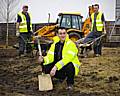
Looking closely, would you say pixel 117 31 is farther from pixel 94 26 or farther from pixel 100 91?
pixel 100 91

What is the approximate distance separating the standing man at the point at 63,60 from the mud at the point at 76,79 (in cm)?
35

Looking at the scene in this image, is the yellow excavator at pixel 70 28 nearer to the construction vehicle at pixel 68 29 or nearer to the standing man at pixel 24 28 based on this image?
the construction vehicle at pixel 68 29

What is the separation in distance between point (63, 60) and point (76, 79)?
1553mm

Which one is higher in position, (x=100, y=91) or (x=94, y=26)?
(x=94, y=26)

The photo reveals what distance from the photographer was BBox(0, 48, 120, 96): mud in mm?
8250

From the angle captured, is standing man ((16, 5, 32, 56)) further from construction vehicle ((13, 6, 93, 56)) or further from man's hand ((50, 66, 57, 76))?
man's hand ((50, 66, 57, 76))

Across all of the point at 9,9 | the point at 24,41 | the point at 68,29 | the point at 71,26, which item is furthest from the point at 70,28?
the point at 9,9

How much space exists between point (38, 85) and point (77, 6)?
588 inches

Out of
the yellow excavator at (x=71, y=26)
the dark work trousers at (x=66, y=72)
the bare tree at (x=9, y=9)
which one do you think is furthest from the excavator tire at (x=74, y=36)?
the bare tree at (x=9, y=9)

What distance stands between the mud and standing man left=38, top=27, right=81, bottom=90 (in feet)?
1.15

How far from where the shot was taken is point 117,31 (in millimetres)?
23984

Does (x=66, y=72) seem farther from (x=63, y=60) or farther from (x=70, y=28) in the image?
(x=70, y=28)

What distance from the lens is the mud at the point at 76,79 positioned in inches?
325

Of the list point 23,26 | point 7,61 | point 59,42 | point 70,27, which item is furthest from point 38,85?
point 70,27
